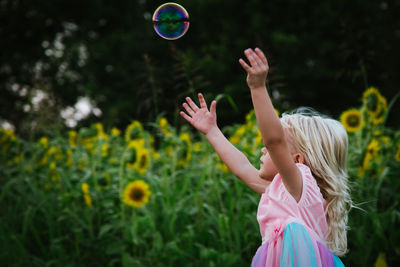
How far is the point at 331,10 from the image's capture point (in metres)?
13.1

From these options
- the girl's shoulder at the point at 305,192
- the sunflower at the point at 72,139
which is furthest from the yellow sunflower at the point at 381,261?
the sunflower at the point at 72,139

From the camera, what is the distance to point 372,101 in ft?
9.87

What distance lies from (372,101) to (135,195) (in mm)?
1704

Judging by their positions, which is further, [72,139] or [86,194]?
[72,139]

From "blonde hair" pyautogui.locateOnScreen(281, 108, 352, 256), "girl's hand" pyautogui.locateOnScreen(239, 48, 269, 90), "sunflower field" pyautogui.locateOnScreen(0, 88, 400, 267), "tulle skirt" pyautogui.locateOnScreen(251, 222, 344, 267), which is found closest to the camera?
"girl's hand" pyautogui.locateOnScreen(239, 48, 269, 90)

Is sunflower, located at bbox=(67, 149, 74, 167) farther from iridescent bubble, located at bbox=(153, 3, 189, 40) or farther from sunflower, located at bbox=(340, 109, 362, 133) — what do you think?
sunflower, located at bbox=(340, 109, 362, 133)

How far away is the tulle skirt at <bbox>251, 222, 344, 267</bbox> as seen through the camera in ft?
4.86

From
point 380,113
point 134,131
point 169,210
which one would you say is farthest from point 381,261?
point 134,131

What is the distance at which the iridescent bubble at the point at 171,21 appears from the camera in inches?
91.6

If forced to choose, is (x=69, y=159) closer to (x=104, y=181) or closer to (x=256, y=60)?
(x=104, y=181)

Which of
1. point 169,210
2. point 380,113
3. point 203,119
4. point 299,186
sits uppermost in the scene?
point 203,119

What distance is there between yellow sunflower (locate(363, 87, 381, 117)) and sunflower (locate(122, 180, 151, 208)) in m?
1.58

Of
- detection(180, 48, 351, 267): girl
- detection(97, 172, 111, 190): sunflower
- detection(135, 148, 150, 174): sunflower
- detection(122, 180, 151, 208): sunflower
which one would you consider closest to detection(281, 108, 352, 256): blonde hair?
detection(180, 48, 351, 267): girl

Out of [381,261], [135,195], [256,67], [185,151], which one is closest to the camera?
[256,67]
